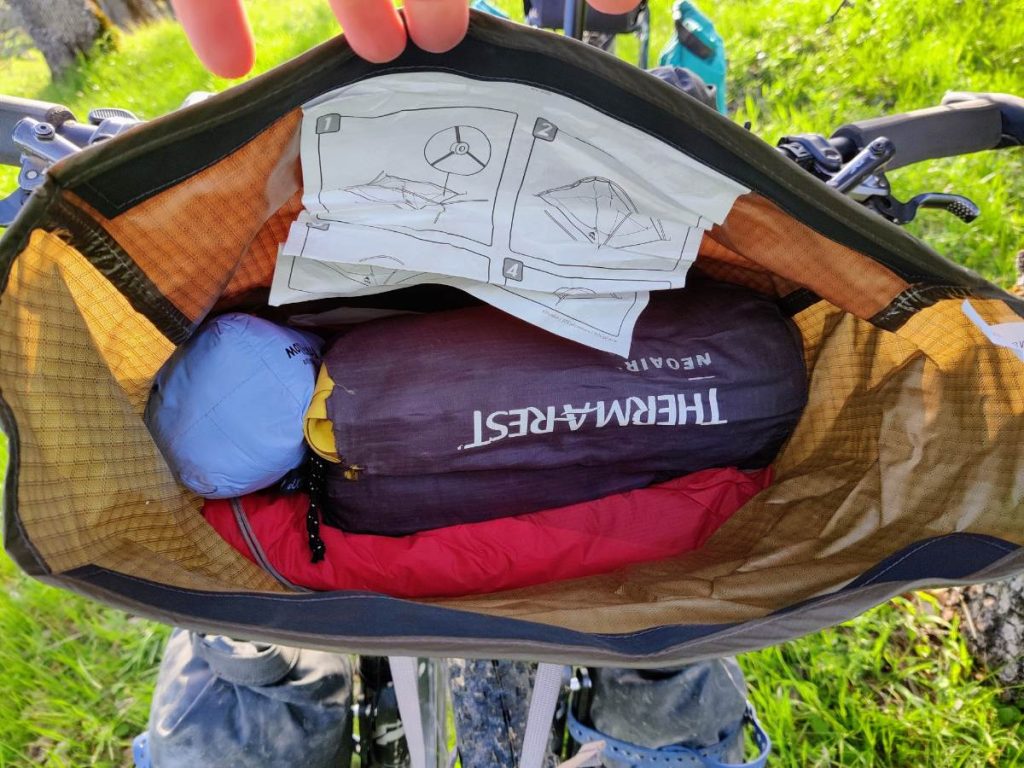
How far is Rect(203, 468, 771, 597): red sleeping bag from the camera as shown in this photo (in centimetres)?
93

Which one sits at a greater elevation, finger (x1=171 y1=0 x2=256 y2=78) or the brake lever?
finger (x1=171 y1=0 x2=256 y2=78)

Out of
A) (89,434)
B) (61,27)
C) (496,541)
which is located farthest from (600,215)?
(61,27)

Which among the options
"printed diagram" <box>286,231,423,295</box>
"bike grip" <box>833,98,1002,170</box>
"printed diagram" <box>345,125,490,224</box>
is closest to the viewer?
"printed diagram" <box>345,125,490,224</box>

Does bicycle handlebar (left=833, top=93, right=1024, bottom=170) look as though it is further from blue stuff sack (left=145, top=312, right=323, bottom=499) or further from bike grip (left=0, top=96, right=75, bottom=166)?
bike grip (left=0, top=96, right=75, bottom=166)

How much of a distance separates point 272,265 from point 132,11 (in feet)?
14.6

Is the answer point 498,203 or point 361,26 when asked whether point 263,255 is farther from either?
point 361,26

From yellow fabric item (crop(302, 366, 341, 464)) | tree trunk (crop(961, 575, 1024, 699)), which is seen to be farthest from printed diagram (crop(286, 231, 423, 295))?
tree trunk (crop(961, 575, 1024, 699))

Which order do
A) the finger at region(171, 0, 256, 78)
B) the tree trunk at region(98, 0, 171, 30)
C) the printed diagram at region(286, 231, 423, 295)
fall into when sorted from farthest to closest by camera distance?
the tree trunk at region(98, 0, 171, 30) < the printed diagram at region(286, 231, 423, 295) < the finger at region(171, 0, 256, 78)

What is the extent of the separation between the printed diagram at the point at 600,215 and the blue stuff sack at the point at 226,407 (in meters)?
0.38

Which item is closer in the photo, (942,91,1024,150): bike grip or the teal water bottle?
(942,91,1024,150): bike grip

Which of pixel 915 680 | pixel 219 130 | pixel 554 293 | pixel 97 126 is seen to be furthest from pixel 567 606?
pixel 915 680

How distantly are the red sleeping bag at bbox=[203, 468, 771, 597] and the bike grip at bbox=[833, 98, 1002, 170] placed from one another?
486mm

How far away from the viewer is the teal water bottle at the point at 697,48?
1461 millimetres

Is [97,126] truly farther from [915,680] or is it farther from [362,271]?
[915,680]
